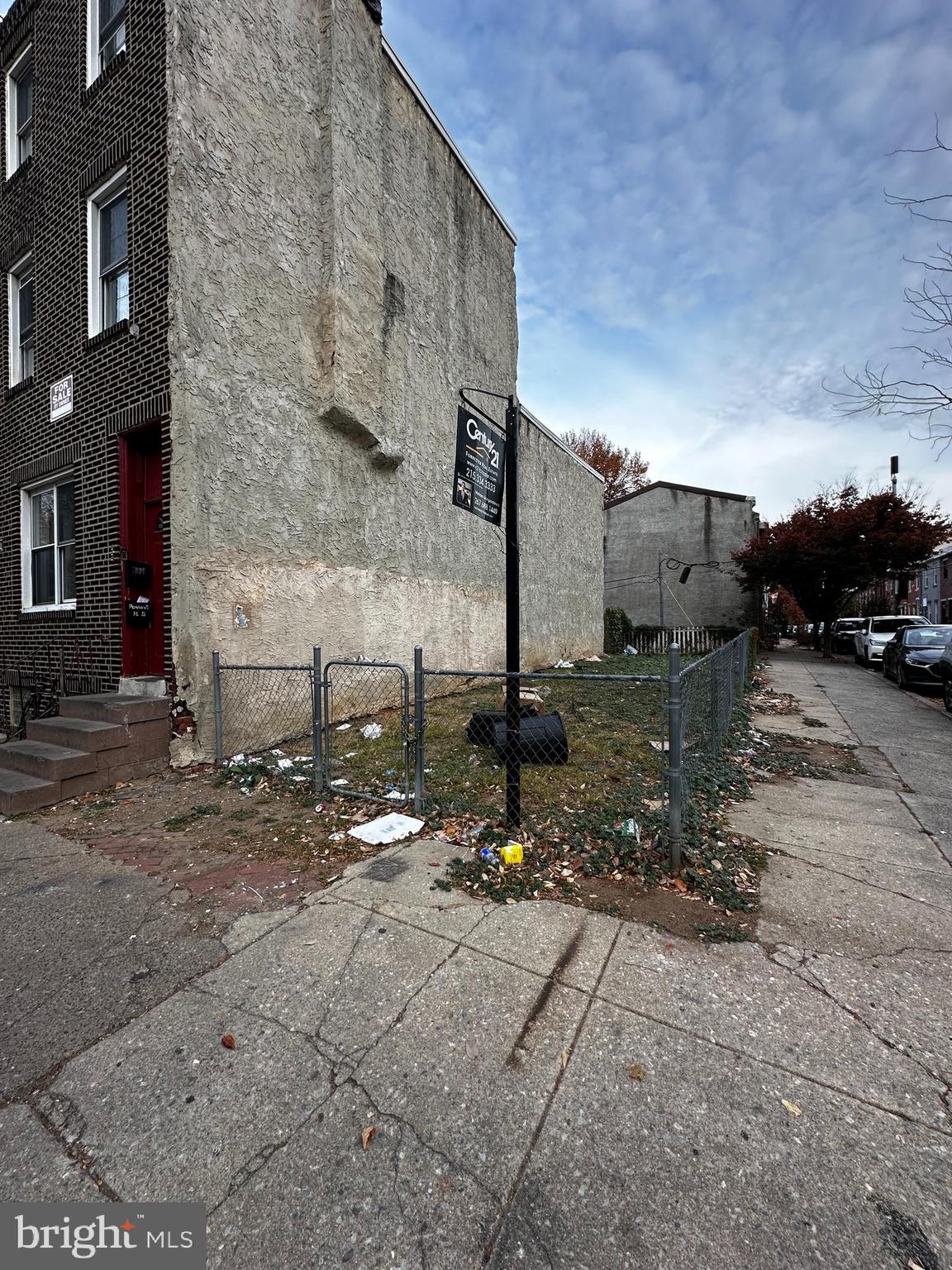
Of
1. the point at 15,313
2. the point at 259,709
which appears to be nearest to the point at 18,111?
the point at 15,313

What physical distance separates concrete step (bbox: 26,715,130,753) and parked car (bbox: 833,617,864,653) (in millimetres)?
28658

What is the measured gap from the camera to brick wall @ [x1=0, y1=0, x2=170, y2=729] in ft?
19.3

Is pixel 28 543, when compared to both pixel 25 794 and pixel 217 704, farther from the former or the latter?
pixel 25 794

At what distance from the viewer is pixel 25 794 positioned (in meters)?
4.70

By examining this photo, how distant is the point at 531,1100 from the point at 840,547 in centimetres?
2440

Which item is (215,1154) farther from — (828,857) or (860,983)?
(828,857)

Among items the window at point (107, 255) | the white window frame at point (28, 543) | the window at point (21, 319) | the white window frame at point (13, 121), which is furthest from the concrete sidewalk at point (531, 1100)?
the white window frame at point (13, 121)

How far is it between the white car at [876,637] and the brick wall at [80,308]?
21.8 m

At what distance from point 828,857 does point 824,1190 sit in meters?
2.73

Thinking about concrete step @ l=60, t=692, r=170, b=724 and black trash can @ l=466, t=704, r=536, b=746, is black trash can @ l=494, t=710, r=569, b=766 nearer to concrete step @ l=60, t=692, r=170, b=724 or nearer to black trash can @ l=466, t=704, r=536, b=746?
black trash can @ l=466, t=704, r=536, b=746

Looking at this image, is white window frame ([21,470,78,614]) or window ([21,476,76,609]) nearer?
window ([21,476,76,609])

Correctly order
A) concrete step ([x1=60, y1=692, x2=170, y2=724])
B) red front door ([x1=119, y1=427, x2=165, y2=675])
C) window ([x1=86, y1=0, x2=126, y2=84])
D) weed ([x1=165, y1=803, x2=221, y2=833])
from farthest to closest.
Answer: window ([x1=86, y1=0, x2=126, y2=84]) < red front door ([x1=119, y1=427, x2=165, y2=675]) < concrete step ([x1=60, y1=692, x2=170, y2=724]) < weed ([x1=165, y1=803, x2=221, y2=833])

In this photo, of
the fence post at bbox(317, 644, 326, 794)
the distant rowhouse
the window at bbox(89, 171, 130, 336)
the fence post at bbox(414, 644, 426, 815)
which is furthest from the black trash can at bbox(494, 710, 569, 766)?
the window at bbox(89, 171, 130, 336)

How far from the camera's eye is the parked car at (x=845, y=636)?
2788cm
